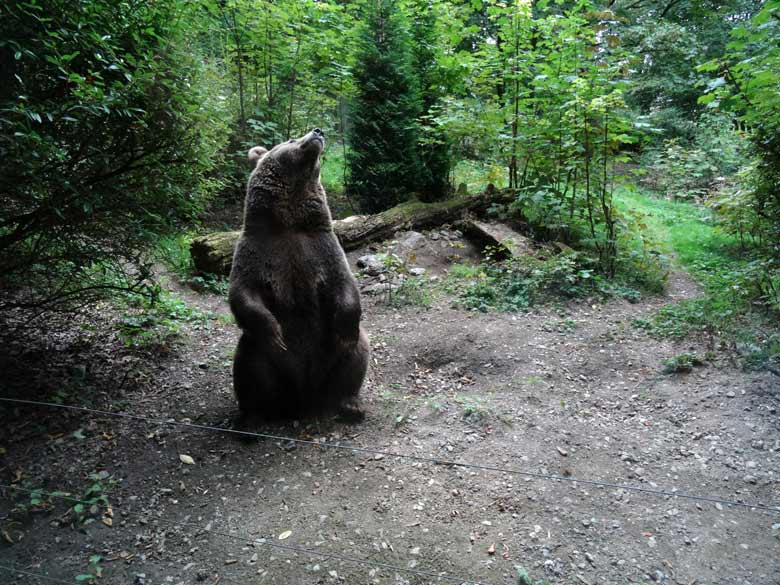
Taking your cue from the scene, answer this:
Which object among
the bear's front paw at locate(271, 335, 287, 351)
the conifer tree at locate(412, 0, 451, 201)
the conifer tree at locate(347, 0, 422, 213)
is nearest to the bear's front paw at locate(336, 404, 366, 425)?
the bear's front paw at locate(271, 335, 287, 351)

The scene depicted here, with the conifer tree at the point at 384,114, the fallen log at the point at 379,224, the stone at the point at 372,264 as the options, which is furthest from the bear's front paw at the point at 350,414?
the conifer tree at the point at 384,114

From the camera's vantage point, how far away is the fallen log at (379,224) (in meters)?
7.30

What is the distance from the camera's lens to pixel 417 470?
3447 mm

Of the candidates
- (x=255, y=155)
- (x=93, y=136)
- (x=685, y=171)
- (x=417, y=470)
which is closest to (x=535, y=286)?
(x=417, y=470)

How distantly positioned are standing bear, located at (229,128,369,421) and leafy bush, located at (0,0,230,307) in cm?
74

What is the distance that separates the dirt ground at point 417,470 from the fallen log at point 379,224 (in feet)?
7.10

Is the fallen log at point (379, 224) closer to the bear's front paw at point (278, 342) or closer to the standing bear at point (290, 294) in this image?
the standing bear at point (290, 294)

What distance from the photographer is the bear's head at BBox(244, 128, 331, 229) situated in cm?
362

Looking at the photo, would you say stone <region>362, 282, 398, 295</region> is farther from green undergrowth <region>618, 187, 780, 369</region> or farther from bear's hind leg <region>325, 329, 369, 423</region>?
green undergrowth <region>618, 187, 780, 369</region>

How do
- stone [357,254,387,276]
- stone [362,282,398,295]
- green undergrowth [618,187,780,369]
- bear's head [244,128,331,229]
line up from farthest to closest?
stone [357,254,387,276]
stone [362,282,398,295]
green undergrowth [618,187,780,369]
bear's head [244,128,331,229]

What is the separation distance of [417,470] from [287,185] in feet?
7.55

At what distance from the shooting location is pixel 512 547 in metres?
2.79

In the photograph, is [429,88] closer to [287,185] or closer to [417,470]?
[287,185]

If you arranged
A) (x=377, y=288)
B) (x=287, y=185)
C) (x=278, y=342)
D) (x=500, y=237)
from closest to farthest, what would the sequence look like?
(x=278, y=342), (x=287, y=185), (x=377, y=288), (x=500, y=237)
